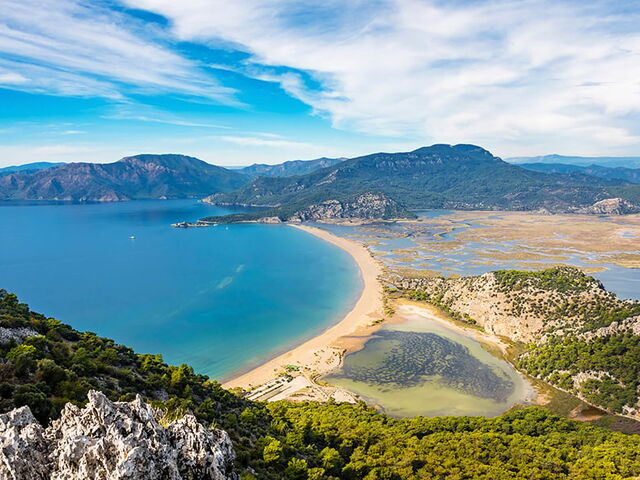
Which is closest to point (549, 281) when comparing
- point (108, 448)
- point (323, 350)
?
point (323, 350)

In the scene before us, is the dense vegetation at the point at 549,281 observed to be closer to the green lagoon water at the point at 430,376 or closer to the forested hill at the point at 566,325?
the forested hill at the point at 566,325

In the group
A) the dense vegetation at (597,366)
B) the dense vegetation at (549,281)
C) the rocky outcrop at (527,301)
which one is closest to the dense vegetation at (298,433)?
the dense vegetation at (597,366)

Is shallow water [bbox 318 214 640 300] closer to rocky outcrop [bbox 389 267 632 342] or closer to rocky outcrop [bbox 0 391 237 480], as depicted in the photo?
rocky outcrop [bbox 389 267 632 342]

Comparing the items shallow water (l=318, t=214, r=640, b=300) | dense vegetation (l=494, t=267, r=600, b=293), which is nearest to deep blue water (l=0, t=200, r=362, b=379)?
shallow water (l=318, t=214, r=640, b=300)

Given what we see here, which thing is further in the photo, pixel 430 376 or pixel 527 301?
pixel 527 301

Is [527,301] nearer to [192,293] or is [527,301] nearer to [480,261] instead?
[480,261]

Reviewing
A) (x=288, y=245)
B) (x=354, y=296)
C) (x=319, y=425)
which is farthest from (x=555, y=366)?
(x=288, y=245)

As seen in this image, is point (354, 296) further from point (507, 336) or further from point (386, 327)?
point (507, 336)
